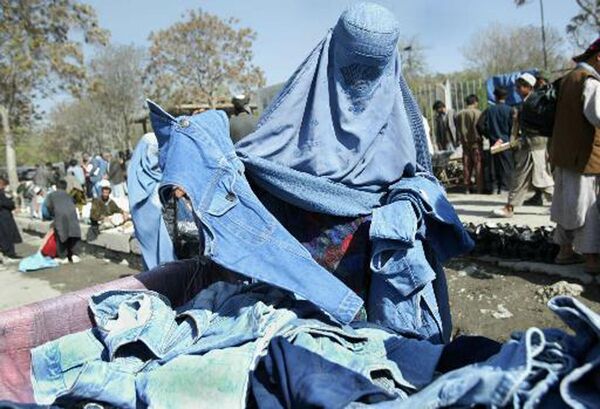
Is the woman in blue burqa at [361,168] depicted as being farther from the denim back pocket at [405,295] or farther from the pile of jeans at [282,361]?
the pile of jeans at [282,361]

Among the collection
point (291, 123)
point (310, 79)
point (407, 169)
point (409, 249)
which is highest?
point (310, 79)

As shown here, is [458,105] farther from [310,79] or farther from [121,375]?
[121,375]

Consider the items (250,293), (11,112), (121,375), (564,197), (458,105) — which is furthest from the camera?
(11,112)

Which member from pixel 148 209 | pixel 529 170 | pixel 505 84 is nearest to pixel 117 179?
pixel 505 84

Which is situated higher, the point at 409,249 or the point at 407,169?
the point at 407,169

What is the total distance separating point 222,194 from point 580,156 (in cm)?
300

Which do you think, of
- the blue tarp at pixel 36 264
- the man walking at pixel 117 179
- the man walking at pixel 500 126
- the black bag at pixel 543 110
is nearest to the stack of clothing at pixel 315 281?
the black bag at pixel 543 110

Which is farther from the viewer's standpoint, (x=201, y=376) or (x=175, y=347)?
(x=175, y=347)

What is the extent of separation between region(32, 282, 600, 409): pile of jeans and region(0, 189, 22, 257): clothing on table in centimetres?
829

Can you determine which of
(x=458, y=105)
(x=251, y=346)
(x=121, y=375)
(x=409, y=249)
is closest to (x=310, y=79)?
(x=409, y=249)

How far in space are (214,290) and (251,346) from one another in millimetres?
509

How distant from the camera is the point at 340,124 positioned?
2084 mm

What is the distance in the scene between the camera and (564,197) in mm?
4152

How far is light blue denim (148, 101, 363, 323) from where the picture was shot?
1796 mm
